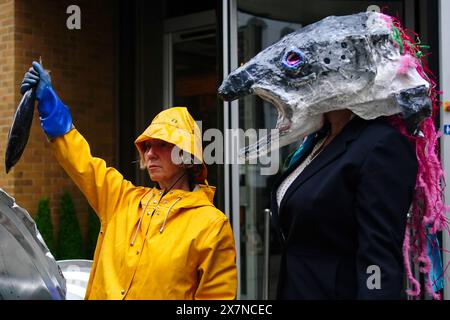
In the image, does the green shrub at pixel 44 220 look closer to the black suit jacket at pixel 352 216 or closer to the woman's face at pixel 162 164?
the woman's face at pixel 162 164

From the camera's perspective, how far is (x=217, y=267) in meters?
2.47

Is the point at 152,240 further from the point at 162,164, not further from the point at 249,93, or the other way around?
the point at 249,93

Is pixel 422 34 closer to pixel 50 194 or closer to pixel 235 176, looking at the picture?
pixel 235 176

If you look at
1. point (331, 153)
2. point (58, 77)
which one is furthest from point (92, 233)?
point (331, 153)

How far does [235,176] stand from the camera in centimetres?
465

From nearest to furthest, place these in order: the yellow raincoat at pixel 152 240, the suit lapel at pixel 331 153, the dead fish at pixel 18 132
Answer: the suit lapel at pixel 331 153
the yellow raincoat at pixel 152 240
the dead fish at pixel 18 132

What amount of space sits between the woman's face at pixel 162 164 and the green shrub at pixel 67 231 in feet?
11.5

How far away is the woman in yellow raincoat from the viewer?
244 centimetres

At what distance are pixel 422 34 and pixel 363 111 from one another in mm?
2590

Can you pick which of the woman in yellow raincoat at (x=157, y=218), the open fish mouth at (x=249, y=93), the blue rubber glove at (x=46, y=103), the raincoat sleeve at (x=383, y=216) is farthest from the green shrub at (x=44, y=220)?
the raincoat sleeve at (x=383, y=216)

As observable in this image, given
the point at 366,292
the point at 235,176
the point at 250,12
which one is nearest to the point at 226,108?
the point at 235,176

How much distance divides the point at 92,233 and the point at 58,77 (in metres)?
1.60

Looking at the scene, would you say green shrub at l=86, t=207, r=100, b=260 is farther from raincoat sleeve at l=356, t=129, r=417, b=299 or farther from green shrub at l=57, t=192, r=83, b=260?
raincoat sleeve at l=356, t=129, r=417, b=299

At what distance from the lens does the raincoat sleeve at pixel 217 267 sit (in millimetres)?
2436
